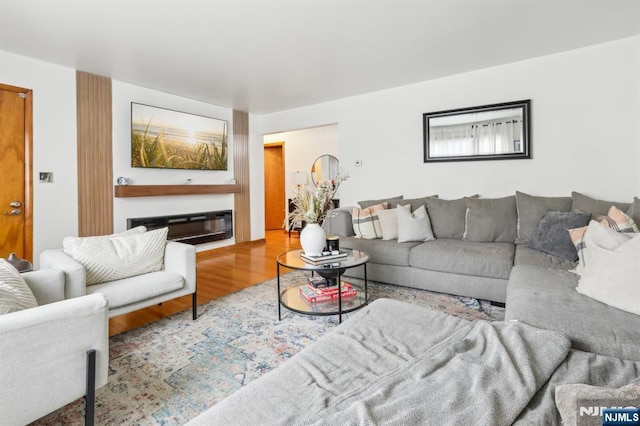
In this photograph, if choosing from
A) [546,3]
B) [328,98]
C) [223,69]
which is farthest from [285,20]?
[328,98]

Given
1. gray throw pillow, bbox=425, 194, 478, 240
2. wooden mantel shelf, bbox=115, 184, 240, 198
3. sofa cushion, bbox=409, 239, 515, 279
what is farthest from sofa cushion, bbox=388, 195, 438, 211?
wooden mantel shelf, bbox=115, 184, 240, 198

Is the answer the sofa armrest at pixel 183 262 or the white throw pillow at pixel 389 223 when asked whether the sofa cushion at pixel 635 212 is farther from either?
the sofa armrest at pixel 183 262

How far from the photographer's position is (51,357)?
1.28m

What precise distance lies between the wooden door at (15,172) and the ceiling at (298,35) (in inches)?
20.9

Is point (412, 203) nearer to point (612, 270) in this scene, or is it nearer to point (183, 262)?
point (612, 270)

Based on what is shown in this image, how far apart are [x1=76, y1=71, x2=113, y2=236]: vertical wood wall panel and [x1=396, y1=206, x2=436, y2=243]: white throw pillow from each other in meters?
3.58

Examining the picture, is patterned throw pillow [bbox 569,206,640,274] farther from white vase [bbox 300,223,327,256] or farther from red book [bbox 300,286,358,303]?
white vase [bbox 300,223,327,256]

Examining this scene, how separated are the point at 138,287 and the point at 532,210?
11.6 ft

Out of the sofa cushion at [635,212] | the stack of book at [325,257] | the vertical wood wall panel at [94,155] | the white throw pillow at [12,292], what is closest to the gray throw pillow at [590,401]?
the stack of book at [325,257]

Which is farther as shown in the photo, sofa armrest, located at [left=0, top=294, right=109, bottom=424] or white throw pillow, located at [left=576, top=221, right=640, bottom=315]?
white throw pillow, located at [left=576, top=221, right=640, bottom=315]

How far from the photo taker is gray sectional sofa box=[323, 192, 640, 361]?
1.49 metres

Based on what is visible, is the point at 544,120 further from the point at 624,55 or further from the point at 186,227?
the point at 186,227

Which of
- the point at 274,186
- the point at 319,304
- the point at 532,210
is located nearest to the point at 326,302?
the point at 319,304

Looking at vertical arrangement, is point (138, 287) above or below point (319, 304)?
above
